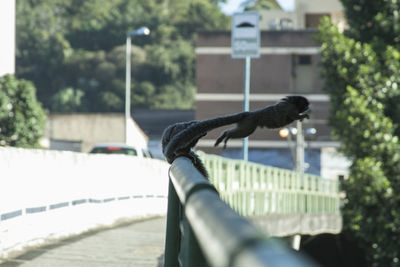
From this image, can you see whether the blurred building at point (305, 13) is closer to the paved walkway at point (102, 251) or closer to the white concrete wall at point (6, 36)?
the white concrete wall at point (6, 36)

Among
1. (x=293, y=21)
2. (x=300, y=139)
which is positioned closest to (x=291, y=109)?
(x=300, y=139)

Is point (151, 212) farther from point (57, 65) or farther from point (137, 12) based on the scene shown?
point (137, 12)

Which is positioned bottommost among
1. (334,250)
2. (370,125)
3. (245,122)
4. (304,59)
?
(334,250)

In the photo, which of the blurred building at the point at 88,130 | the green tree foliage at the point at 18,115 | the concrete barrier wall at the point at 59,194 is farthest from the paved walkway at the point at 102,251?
the blurred building at the point at 88,130

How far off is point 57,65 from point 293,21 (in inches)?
1442

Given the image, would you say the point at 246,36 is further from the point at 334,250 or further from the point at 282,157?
the point at 282,157

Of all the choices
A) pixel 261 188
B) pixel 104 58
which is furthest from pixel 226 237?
pixel 104 58

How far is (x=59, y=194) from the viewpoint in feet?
33.6

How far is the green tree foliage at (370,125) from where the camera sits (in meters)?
20.0

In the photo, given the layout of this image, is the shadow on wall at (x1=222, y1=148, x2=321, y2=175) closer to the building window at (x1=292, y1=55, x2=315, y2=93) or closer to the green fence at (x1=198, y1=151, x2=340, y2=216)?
the building window at (x1=292, y1=55, x2=315, y2=93)

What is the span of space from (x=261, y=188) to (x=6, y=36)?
70.0ft

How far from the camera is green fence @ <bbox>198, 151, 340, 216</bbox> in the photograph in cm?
1944

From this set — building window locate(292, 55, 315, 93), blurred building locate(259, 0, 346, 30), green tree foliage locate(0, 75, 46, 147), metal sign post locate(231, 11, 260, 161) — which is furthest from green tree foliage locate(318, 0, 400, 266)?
blurred building locate(259, 0, 346, 30)

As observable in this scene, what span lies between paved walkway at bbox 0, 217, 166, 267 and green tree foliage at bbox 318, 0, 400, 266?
9.22 m
